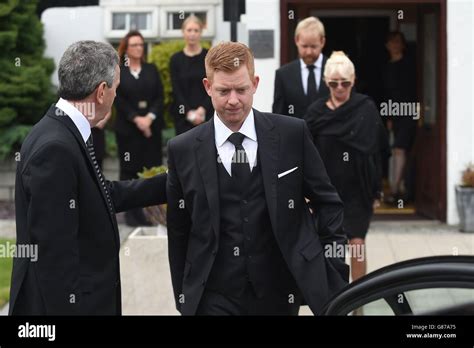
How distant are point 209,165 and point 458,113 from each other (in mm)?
8751

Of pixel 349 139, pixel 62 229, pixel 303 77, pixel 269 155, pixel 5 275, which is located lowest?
pixel 5 275

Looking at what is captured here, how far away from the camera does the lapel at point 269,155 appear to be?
5.71 meters

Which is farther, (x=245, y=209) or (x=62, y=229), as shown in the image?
(x=245, y=209)

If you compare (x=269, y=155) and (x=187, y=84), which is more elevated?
(x=187, y=84)

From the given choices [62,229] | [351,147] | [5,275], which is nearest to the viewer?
[62,229]

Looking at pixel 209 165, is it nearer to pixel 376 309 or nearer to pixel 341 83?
pixel 376 309

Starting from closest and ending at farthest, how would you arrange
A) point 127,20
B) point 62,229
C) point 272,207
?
1. point 62,229
2. point 272,207
3. point 127,20

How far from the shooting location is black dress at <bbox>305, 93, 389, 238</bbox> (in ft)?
30.3

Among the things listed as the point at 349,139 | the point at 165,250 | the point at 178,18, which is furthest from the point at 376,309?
the point at 178,18

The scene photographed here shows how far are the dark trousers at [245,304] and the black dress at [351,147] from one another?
3.50 m

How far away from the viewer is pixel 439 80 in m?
14.3

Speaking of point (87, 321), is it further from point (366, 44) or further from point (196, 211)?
point (366, 44)

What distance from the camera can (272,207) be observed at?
5711 mm

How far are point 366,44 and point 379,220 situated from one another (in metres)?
3.69
